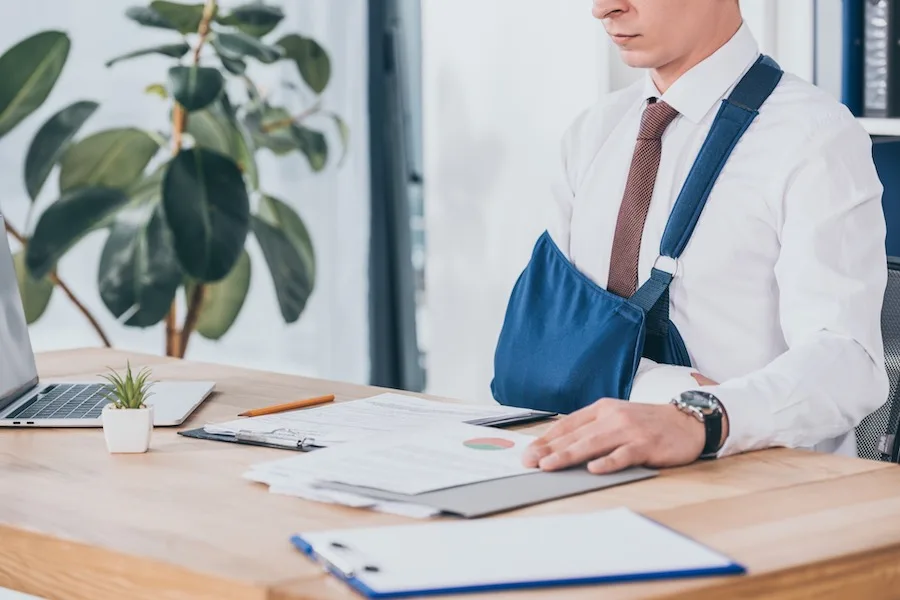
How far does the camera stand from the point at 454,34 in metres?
3.27

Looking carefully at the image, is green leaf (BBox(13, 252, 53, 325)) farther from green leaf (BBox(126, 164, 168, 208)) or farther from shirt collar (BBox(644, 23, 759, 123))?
shirt collar (BBox(644, 23, 759, 123))

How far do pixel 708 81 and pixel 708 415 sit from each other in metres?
0.64

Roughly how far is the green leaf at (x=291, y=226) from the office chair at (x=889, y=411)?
184 cm

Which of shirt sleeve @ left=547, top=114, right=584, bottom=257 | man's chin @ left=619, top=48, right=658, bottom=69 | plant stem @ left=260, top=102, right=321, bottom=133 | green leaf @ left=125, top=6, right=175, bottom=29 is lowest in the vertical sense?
shirt sleeve @ left=547, top=114, right=584, bottom=257

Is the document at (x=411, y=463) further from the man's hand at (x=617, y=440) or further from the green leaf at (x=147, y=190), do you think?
the green leaf at (x=147, y=190)

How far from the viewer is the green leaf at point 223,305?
10.9 feet

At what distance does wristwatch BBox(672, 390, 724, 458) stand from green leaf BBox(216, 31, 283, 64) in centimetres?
203

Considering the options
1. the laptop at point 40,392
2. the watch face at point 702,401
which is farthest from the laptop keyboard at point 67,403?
the watch face at point 702,401

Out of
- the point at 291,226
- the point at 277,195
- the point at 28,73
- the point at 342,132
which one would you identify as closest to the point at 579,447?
the point at 28,73

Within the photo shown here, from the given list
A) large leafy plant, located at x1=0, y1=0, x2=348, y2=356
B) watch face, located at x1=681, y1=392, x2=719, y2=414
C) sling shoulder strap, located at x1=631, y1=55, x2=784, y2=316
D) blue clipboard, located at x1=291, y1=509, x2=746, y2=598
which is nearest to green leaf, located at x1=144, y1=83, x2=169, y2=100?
large leafy plant, located at x1=0, y1=0, x2=348, y2=356

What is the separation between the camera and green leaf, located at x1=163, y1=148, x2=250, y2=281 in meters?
2.97

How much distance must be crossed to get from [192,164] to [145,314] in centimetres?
37

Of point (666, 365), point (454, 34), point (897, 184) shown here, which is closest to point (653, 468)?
point (666, 365)

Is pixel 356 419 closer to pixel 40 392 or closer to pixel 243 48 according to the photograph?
pixel 40 392
